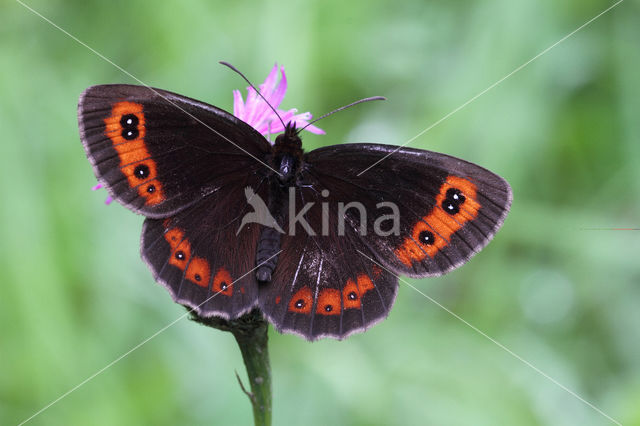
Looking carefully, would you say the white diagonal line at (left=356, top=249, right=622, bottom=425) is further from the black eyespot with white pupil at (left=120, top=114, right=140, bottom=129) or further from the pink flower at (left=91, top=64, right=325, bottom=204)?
the black eyespot with white pupil at (left=120, top=114, right=140, bottom=129)

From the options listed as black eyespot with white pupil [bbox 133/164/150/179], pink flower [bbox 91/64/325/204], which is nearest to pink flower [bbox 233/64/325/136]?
pink flower [bbox 91/64/325/204]

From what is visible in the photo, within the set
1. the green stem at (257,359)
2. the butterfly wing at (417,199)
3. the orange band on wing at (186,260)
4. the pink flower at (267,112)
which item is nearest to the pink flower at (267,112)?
the pink flower at (267,112)

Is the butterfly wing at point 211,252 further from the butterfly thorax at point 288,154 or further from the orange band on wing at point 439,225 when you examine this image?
the orange band on wing at point 439,225

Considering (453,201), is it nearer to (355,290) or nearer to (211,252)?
(355,290)

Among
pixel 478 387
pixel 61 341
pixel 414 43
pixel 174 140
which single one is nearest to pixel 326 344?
pixel 478 387

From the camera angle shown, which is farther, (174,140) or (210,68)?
(210,68)

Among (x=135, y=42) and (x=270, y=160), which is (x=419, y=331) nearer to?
(x=270, y=160)
